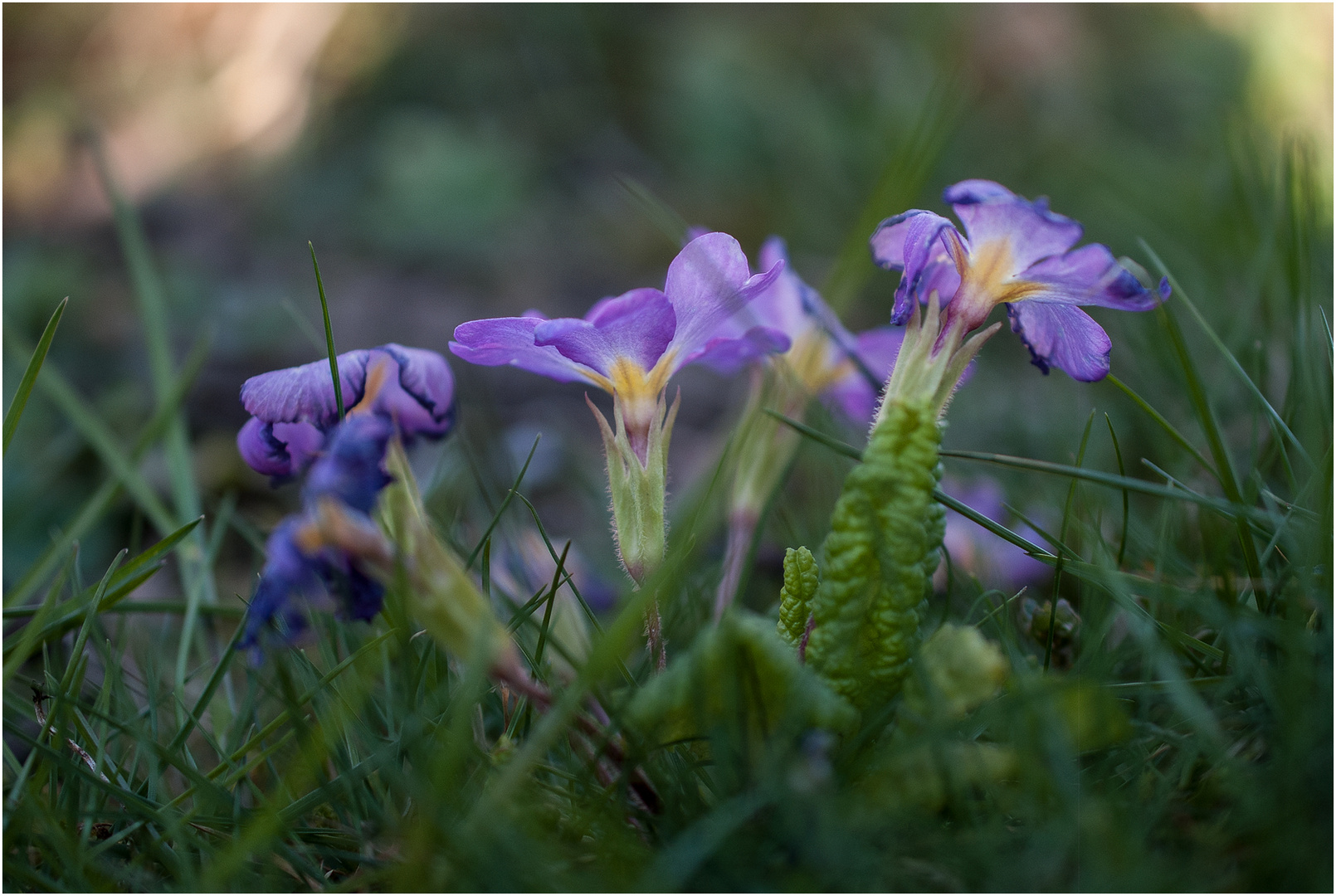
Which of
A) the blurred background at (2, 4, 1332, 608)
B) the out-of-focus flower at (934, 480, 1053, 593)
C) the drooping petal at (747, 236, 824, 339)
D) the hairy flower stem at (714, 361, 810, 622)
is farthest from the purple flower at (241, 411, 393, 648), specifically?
the blurred background at (2, 4, 1332, 608)

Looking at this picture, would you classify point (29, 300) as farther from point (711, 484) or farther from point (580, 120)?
point (711, 484)

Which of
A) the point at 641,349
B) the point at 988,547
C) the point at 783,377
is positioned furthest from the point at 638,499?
the point at 988,547

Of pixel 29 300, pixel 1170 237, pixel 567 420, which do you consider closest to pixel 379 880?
pixel 567 420

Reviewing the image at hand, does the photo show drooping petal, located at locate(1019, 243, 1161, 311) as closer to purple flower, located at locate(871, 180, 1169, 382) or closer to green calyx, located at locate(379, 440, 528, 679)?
purple flower, located at locate(871, 180, 1169, 382)

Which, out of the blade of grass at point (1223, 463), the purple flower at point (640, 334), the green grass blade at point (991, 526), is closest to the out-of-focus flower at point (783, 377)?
the purple flower at point (640, 334)

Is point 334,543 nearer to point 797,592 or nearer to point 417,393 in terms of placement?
point 417,393

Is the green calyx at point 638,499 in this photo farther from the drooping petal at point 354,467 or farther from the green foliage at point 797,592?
the drooping petal at point 354,467
